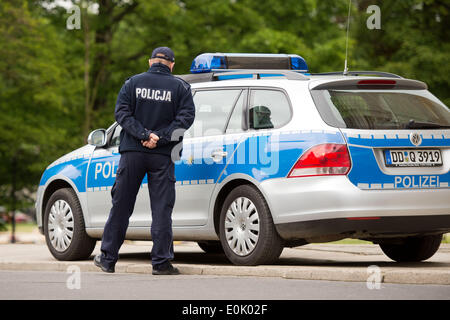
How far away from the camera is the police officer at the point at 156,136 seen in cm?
839

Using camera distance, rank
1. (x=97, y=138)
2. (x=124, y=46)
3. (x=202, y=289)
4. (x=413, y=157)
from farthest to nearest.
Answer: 1. (x=124, y=46)
2. (x=97, y=138)
3. (x=413, y=157)
4. (x=202, y=289)

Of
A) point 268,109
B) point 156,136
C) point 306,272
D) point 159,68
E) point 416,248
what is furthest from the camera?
point 416,248

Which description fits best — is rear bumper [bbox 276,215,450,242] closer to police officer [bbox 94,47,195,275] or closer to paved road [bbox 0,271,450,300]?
paved road [bbox 0,271,450,300]

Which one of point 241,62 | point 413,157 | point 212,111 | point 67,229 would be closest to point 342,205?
point 413,157

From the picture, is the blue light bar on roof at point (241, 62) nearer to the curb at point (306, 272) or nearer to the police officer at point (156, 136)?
the police officer at point (156, 136)

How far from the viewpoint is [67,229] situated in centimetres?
1042

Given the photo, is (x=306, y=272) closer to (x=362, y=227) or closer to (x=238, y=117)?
(x=362, y=227)

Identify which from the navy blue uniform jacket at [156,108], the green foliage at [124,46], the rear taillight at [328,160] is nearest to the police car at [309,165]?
the rear taillight at [328,160]

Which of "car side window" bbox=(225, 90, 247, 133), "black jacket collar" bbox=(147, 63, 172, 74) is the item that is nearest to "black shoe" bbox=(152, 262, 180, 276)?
"car side window" bbox=(225, 90, 247, 133)

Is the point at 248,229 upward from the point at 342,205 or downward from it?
downward

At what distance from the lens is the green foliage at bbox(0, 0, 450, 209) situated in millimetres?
26609

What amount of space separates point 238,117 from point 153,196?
45.7 inches

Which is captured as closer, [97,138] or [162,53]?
[162,53]
